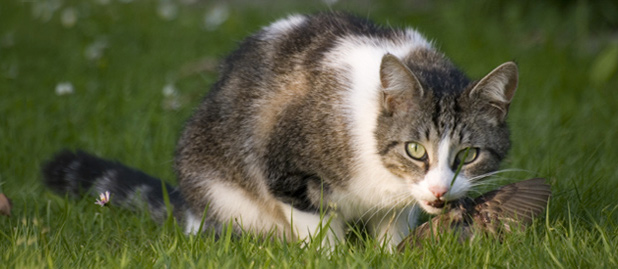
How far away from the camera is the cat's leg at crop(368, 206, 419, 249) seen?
3461 mm

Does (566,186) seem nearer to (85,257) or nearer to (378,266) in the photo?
(378,266)

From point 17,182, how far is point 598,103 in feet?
12.9

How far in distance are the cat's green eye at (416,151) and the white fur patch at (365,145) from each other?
0.39 feet

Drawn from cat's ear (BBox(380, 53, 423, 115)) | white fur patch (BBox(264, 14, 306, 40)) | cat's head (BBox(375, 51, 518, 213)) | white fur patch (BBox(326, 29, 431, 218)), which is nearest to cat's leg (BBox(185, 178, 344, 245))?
white fur patch (BBox(326, 29, 431, 218))

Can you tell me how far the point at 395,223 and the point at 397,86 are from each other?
0.68m

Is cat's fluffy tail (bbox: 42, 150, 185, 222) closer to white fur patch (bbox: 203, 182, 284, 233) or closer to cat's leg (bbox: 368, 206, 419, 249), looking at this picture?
white fur patch (bbox: 203, 182, 284, 233)

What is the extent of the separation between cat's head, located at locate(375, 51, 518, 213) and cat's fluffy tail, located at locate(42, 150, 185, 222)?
1.22m

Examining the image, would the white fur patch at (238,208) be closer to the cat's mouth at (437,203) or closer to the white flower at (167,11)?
the cat's mouth at (437,203)

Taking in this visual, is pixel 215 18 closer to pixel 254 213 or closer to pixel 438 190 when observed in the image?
pixel 254 213

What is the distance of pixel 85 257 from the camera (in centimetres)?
287

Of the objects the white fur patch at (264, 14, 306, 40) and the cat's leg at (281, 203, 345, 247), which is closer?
the cat's leg at (281, 203, 345, 247)

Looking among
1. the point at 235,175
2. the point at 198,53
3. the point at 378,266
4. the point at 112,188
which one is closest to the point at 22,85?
the point at 198,53

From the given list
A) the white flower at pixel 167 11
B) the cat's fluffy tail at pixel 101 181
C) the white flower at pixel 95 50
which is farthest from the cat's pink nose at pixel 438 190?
the white flower at pixel 167 11

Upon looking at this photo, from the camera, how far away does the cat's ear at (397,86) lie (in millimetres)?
3057
